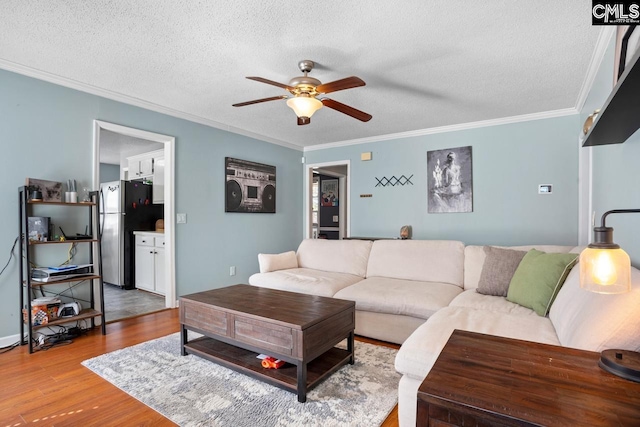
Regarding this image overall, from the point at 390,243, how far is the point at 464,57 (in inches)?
76.4

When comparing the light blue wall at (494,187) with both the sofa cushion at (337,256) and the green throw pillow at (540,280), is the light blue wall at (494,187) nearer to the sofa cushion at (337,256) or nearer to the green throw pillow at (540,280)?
the sofa cushion at (337,256)

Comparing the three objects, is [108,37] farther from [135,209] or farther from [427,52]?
[135,209]

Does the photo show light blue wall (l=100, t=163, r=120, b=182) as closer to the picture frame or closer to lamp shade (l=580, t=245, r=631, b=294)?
the picture frame

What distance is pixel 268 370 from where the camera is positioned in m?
2.10

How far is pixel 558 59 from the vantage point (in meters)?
2.60

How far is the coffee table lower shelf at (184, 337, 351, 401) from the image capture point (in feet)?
6.53

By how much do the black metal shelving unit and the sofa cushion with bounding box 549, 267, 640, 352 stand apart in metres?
3.49

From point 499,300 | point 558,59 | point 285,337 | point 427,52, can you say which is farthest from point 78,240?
point 558,59

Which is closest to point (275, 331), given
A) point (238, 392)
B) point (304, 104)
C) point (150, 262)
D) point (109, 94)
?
point (238, 392)

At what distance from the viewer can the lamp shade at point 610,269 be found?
88 centimetres

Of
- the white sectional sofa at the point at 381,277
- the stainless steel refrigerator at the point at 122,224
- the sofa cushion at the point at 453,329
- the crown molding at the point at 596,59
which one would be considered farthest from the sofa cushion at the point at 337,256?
the stainless steel refrigerator at the point at 122,224

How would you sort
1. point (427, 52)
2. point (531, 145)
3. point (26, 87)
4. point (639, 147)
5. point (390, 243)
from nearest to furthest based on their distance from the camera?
point (639, 147)
point (427, 52)
point (26, 87)
point (390, 243)
point (531, 145)

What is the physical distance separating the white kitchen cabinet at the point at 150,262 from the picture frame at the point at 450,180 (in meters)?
3.81

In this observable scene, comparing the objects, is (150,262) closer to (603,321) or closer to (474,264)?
(474,264)
